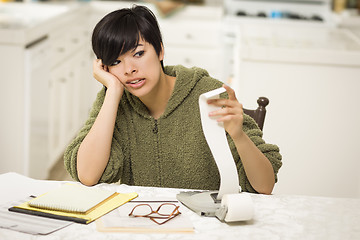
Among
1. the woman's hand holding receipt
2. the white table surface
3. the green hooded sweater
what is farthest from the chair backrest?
the white table surface

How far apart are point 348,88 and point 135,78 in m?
1.47

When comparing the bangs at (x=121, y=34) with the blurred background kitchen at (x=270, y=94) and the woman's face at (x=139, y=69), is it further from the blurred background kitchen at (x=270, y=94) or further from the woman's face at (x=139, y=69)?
the blurred background kitchen at (x=270, y=94)

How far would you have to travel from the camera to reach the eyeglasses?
1.20 metres

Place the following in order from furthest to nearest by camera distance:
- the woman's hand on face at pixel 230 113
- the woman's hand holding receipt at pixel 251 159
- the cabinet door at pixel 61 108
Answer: the cabinet door at pixel 61 108 → the woman's hand holding receipt at pixel 251 159 → the woman's hand on face at pixel 230 113

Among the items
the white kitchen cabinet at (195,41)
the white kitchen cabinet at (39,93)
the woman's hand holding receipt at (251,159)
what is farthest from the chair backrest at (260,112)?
the white kitchen cabinet at (195,41)

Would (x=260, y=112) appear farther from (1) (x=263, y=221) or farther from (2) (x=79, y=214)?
(2) (x=79, y=214)

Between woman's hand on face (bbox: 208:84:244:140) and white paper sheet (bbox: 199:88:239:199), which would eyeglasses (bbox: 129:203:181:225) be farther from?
woman's hand on face (bbox: 208:84:244:140)

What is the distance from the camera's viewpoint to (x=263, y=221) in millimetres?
1231

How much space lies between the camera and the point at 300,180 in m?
2.77

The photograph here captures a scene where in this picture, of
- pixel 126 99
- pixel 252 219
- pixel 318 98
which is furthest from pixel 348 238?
pixel 318 98

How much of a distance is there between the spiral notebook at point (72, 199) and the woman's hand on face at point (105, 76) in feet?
1.12

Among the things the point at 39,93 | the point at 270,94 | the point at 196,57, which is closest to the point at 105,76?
the point at 270,94

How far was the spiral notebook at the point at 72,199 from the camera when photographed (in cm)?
122

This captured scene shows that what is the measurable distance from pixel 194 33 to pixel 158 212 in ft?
11.0
